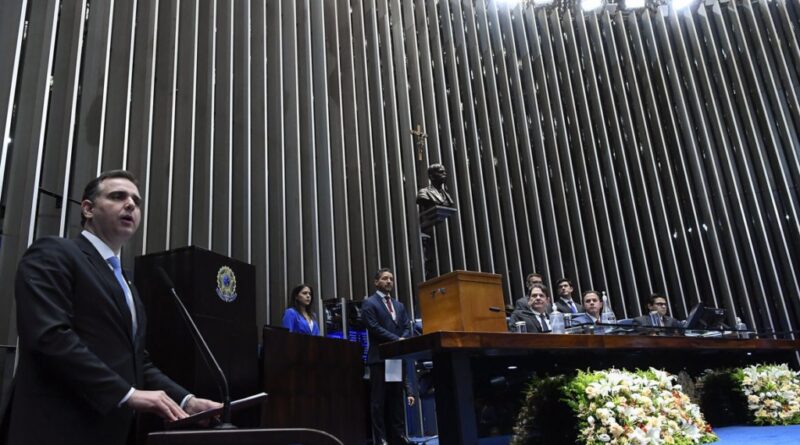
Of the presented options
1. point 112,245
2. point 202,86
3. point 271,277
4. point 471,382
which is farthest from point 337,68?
point 112,245

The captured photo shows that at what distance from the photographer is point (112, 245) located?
1.44 metres

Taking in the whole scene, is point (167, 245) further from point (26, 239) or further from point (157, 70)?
point (157, 70)

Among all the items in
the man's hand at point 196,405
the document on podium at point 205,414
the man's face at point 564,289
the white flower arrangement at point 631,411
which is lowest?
the white flower arrangement at point 631,411

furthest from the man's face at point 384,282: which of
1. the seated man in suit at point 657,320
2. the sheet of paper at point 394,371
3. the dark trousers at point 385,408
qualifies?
the seated man in suit at point 657,320

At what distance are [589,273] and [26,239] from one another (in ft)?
20.5

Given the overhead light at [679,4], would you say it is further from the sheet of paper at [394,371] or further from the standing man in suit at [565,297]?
the sheet of paper at [394,371]

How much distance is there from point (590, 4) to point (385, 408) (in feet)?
23.9

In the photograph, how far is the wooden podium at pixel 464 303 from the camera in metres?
2.39

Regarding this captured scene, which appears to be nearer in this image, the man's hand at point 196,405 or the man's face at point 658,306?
the man's hand at point 196,405

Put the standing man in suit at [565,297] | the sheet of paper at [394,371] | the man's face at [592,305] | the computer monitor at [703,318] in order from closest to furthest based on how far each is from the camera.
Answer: the sheet of paper at [394,371] < the computer monitor at [703,318] < the man's face at [592,305] < the standing man in suit at [565,297]

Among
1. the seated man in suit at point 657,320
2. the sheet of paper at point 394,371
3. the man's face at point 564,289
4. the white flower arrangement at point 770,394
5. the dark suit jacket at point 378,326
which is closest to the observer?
the white flower arrangement at point 770,394

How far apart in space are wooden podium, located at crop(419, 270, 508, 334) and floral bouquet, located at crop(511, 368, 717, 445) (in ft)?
1.26

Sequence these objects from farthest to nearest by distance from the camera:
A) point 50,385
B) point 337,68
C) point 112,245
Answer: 1. point 337,68
2. point 112,245
3. point 50,385

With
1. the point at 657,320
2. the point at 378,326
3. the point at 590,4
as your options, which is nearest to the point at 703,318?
the point at 657,320
